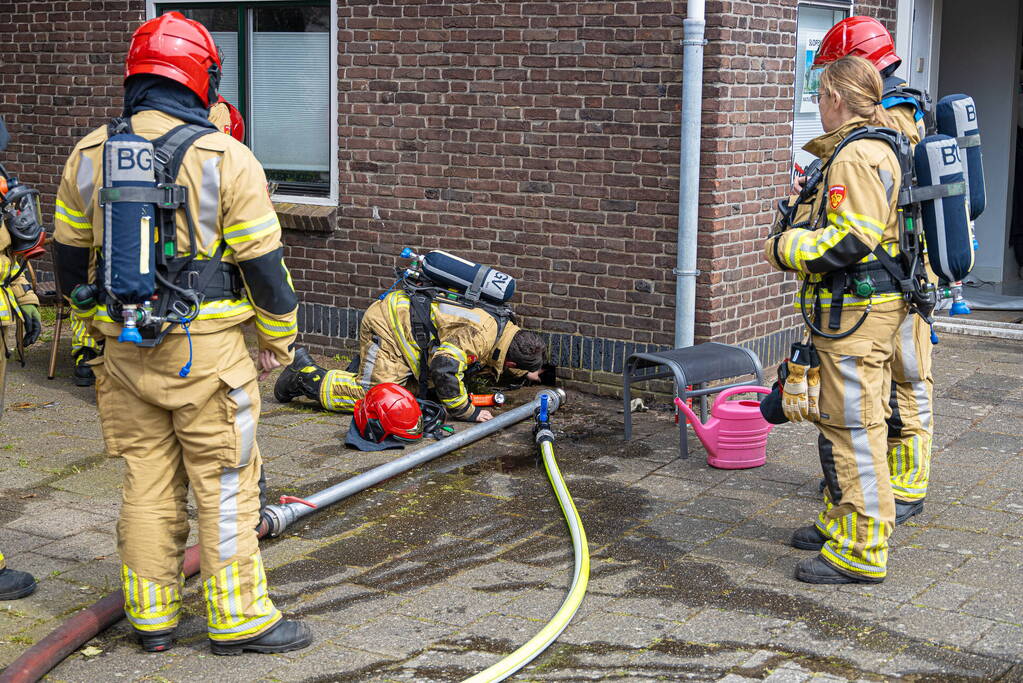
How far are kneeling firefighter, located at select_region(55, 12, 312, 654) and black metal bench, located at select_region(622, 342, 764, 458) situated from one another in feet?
9.84

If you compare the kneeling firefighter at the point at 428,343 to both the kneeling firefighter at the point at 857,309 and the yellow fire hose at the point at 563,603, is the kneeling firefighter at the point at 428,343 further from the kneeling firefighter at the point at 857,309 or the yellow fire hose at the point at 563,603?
the kneeling firefighter at the point at 857,309

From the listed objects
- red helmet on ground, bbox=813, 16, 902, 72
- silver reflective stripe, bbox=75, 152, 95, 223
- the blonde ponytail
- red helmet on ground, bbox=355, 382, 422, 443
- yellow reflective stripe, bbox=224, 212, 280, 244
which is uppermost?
red helmet on ground, bbox=813, 16, 902, 72

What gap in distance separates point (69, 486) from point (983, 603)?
4672 mm

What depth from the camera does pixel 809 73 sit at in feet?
30.0

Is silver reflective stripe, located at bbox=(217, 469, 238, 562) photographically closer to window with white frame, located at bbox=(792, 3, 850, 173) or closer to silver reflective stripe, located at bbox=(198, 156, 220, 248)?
silver reflective stripe, located at bbox=(198, 156, 220, 248)

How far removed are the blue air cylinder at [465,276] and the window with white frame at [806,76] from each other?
2487mm

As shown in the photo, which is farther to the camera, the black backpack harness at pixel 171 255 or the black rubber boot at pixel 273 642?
the black rubber boot at pixel 273 642

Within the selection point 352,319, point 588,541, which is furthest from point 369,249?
point 588,541

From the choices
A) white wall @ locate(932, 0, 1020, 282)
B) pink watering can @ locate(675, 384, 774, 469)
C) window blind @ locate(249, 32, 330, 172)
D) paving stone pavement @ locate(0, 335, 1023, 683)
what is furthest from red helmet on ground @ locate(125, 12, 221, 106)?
white wall @ locate(932, 0, 1020, 282)

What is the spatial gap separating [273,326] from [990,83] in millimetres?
9979

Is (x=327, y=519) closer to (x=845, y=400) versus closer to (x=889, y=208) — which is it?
(x=845, y=400)

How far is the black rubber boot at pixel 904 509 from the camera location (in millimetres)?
5965

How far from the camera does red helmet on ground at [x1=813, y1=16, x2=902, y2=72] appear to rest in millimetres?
5902

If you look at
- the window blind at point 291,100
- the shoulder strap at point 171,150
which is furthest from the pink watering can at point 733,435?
the window blind at point 291,100
